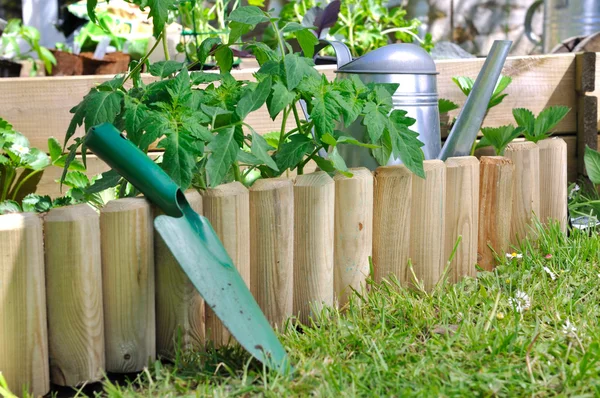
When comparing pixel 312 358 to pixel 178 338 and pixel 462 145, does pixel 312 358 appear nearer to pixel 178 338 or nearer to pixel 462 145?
pixel 178 338

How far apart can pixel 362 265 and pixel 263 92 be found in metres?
0.42

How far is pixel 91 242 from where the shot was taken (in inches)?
46.5

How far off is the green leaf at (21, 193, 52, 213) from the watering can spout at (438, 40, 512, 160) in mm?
944

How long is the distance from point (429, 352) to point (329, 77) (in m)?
1.01

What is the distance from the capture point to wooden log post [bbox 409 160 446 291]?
1560mm

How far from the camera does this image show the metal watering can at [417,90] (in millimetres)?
1670

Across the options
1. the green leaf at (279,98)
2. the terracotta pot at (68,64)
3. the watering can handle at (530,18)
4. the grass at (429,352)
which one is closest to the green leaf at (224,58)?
the green leaf at (279,98)

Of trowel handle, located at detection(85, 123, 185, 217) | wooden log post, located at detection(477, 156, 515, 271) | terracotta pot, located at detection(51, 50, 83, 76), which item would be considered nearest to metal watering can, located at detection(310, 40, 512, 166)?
wooden log post, located at detection(477, 156, 515, 271)

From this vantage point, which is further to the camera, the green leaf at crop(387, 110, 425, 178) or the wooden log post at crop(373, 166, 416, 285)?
the wooden log post at crop(373, 166, 416, 285)

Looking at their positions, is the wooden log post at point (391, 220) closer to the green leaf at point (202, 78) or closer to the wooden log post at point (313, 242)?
the wooden log post at point (313, 242)

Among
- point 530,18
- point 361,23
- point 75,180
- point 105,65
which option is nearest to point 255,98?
point 75,180

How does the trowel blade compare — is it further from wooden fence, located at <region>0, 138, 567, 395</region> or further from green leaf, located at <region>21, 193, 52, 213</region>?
green leaf, located at <region>21, 193, 52, 213</region>

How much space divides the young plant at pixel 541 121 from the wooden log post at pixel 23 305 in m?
1.27

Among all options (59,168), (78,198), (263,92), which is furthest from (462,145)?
(59,168)
